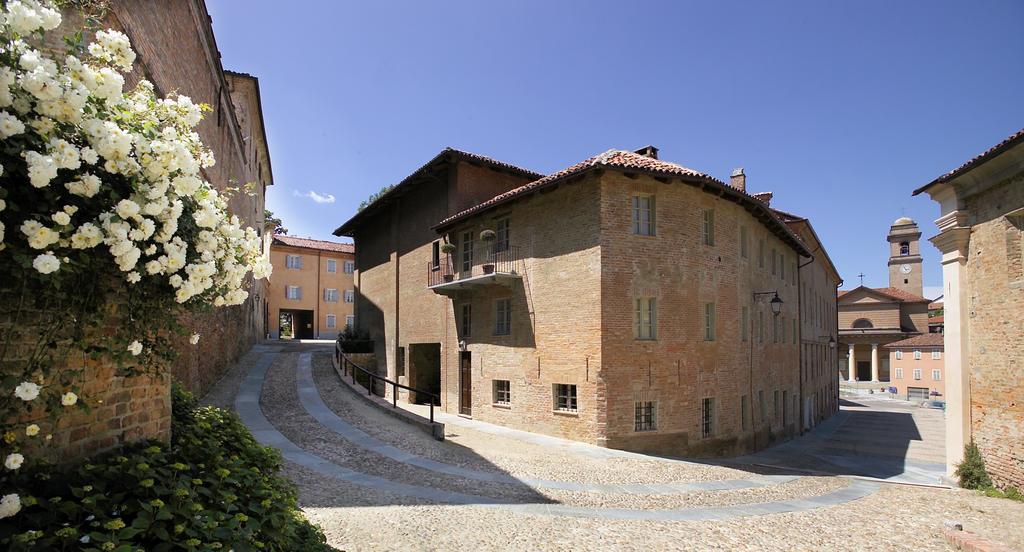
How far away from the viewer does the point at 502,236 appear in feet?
60.5

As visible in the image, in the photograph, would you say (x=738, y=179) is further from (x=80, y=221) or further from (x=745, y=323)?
(x=80, y=221)

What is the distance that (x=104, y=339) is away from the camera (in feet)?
11.4

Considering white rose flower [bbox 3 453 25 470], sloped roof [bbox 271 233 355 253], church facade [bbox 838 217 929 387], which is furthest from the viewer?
church facade [bbox 838 217 929 387]

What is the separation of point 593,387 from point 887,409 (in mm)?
40586

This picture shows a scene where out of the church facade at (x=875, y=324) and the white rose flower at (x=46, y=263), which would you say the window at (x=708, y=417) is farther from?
the church facade at (x=875, y=324)

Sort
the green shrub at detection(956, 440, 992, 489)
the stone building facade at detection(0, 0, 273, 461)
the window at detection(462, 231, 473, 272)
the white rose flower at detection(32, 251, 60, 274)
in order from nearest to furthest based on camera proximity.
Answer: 1. the white rose flower at detection(32, 251, 60, 274)
2. the stone building facade at detection(0, 0, 273, 461)
3. the green shrub at detection(956, 440, 992, 489)
4. the window at detection(462, 231, 473, 272)

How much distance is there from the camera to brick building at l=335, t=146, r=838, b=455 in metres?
14.8

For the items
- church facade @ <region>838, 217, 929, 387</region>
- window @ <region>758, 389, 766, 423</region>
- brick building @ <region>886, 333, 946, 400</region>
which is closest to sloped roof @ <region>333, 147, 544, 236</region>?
window @ <region>758, 389, 766, 423</region>

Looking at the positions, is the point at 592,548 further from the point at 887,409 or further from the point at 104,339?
the point at 887,409

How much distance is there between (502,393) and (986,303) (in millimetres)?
Answer: 13736

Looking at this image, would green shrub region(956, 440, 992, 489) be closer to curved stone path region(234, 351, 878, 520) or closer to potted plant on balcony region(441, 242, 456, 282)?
curved stone path region(234, 351, 878, 520)

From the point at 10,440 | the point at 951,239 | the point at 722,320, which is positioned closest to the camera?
the point at 10,440

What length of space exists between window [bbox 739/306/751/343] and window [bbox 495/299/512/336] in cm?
848

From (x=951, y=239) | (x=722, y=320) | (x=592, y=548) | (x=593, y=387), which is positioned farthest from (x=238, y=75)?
(x=951, y=239)
